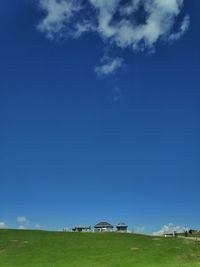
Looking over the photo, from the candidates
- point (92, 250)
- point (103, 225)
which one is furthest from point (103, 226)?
point (92, 250)

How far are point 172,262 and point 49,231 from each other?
3880 cm

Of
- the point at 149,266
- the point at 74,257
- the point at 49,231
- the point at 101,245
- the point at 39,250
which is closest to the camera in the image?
the point at 149,266

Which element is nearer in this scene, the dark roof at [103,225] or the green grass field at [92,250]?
the green grass field at [92,250]

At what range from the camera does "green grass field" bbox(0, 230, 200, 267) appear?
2459 inches

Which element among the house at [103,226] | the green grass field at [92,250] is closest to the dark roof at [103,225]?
the house at [103,226]

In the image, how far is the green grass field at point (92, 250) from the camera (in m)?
62.5

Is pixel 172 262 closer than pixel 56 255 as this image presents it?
Yes

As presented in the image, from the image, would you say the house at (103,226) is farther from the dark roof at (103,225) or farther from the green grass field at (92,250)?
the green grass field at (92,250)

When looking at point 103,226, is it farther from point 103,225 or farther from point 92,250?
point 92,250

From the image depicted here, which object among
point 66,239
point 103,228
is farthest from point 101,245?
point 103,228

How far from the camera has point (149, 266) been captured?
59.2 meters

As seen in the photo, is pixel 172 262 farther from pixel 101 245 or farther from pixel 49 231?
pixel 49 231

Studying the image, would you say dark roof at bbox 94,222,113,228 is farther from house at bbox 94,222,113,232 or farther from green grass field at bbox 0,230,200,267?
green grass field at bbox 0,230,200,267

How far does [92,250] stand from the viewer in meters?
72.3
